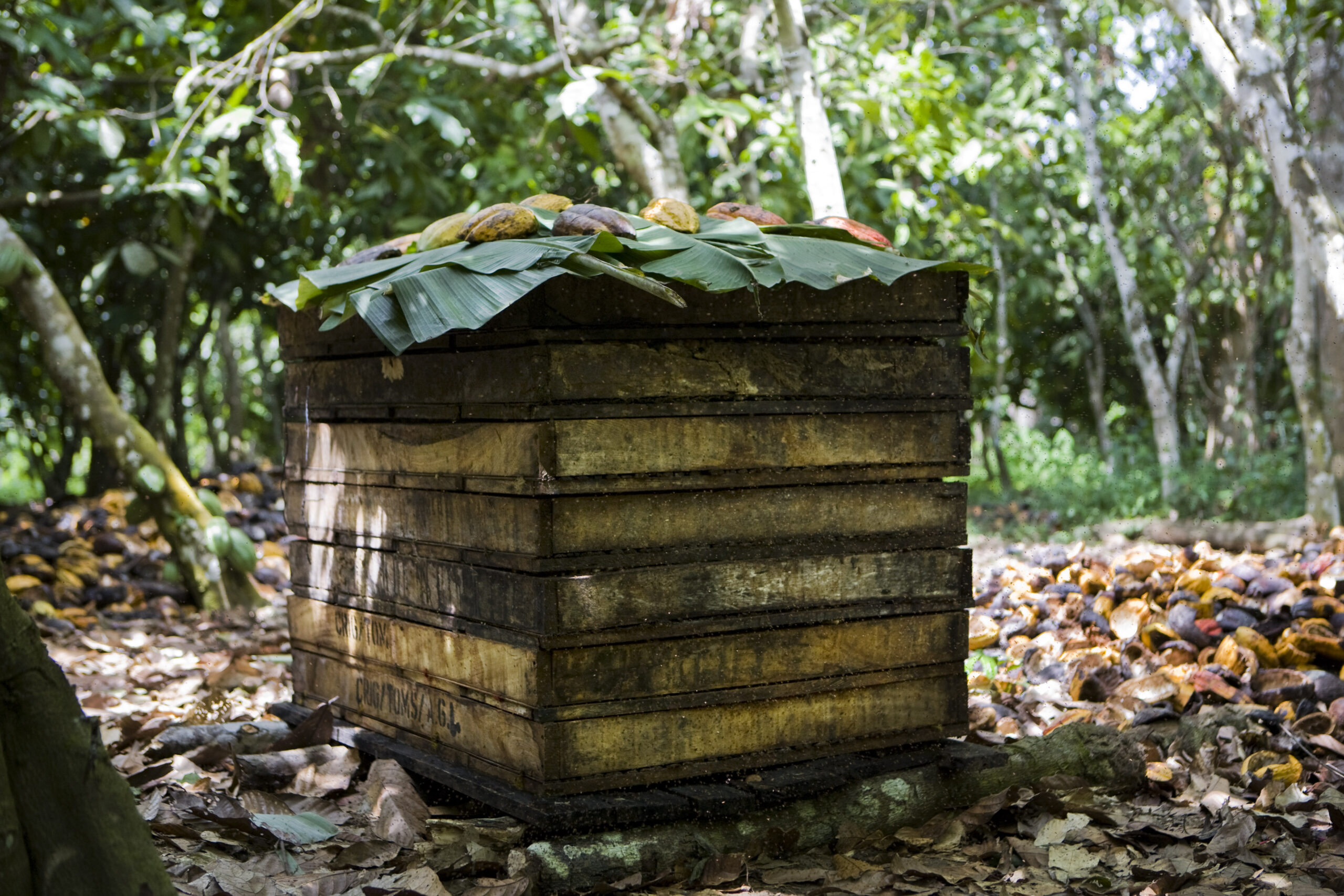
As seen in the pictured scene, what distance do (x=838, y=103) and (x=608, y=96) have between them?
3.98 feet

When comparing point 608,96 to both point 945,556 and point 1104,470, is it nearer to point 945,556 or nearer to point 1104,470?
point 945,556

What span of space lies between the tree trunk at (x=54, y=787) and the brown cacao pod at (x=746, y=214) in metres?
1.92

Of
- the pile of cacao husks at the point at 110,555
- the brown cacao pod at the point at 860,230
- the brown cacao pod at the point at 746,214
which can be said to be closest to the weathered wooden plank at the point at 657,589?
the brown cacao pod at the point at 860,230

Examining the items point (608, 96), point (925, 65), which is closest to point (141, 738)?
point (608, 96)

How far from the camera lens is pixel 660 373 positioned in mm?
2594

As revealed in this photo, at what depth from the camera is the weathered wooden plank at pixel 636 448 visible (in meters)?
2.51

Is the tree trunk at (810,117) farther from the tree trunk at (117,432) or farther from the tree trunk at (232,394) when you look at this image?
the tree trunk at (232,394)

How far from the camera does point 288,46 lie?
8359 millimetres

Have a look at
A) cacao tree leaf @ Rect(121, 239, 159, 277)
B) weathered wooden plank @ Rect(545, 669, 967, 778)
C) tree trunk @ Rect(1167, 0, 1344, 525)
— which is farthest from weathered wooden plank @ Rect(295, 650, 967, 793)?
cacao tree leaf @ Rect(121, 239, 159, 277)

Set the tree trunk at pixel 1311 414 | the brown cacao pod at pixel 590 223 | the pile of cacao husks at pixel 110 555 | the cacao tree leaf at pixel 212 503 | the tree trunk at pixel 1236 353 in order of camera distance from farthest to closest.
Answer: the tree trunk at pixel 1236 353
the tree trunk at pixel 1311 414
the cacao tree leaf at pixel 212 503
the pile of cacao husks at pixel 110 555
the brown cacao pod at pixel 590 223

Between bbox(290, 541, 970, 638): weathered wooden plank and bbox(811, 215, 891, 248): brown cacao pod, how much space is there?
0.81 m

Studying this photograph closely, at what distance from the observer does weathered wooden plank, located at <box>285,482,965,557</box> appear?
2520mm

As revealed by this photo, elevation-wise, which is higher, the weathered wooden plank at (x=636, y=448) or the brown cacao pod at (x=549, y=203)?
the brown cacao pod at (x=549, y=203)

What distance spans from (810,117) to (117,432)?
11.9ft
